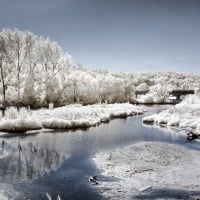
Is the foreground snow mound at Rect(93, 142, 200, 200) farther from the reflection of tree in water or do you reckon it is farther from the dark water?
the reflection of tree in water

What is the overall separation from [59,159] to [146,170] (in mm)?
5529

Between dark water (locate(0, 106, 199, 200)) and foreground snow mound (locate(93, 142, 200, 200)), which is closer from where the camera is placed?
dark water (locate(0, 106, 199, 200))

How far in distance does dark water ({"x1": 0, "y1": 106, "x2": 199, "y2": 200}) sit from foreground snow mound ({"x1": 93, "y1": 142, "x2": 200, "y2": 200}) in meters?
0.83

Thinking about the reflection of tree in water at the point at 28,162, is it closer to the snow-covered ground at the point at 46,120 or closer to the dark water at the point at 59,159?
the dark water at the point at 59,159

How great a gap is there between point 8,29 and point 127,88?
40.6m

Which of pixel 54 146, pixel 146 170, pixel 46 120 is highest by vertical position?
pixel 46 120

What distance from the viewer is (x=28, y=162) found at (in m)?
17.4

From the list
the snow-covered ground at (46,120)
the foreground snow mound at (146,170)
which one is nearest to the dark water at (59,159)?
the foreground snow mound at (146,170)

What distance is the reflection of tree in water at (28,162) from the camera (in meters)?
14.9

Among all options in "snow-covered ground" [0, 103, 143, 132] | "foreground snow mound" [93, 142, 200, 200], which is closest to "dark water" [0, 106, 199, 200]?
"foreground snow mound" [93, 142, 200, 200]

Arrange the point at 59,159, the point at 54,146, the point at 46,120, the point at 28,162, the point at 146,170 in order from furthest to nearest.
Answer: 1. the point at 46,120
2. the point at 54,146
3. the point at 59,159
4. the point at 28,162
5. the point at 146,170

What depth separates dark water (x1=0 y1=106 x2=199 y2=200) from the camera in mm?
12766

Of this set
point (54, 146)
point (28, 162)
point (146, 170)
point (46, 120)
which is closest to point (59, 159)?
point (28, 162)

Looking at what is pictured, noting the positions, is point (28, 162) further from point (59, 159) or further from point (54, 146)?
point (54, 146)
